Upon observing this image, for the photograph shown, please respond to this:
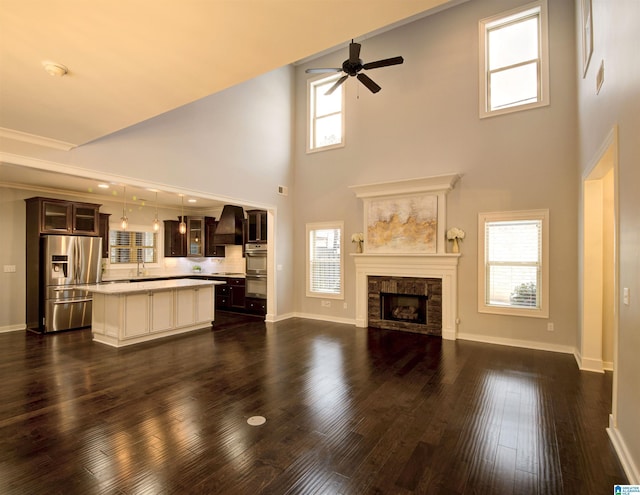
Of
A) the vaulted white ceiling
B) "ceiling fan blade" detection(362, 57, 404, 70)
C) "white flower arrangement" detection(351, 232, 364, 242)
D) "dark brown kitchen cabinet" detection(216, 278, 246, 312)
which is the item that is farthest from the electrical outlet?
"dark brown kitchen cabinet" detection(216, 278, 246, 312)

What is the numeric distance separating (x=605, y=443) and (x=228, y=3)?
397 cm

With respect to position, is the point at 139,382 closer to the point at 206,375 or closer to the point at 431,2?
the point at 206,375

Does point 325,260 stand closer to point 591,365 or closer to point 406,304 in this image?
point 406,304

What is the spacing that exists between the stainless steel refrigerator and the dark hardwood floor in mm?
1226

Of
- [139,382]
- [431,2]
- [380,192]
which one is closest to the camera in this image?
[431,2]

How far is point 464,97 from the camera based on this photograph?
18.6 feet

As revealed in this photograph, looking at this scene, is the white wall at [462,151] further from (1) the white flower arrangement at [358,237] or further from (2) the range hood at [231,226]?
(2) the range hood at [231,226]

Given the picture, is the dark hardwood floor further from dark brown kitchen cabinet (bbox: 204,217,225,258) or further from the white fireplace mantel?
dark brown kitchen cabinet (bbox: 204,217,225,258)

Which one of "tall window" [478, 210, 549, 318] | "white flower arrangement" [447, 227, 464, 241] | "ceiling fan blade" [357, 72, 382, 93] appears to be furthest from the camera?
"white flower arrangement" [447, 227, 464, 241]

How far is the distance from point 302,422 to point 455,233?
4.10 meters

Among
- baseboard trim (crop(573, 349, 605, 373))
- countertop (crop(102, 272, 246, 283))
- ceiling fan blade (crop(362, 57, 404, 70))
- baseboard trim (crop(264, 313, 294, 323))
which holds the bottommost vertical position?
baseboard trim (crop(264, 313, 294, 323))

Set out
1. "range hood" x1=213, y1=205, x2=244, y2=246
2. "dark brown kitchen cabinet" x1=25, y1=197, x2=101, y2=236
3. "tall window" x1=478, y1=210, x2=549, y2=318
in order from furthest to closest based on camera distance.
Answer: "range hood" x1=213, y1=205, x2=244, y2=246
"dark brown kitchen cabinet" x1=25, y1=197, x2=101, y2=236
"tall window" x1=478, y1=210, x2=549, y2=318

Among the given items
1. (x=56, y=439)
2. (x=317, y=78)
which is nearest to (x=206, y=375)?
(x=56, y=439)

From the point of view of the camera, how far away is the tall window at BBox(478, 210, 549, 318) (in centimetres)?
501
